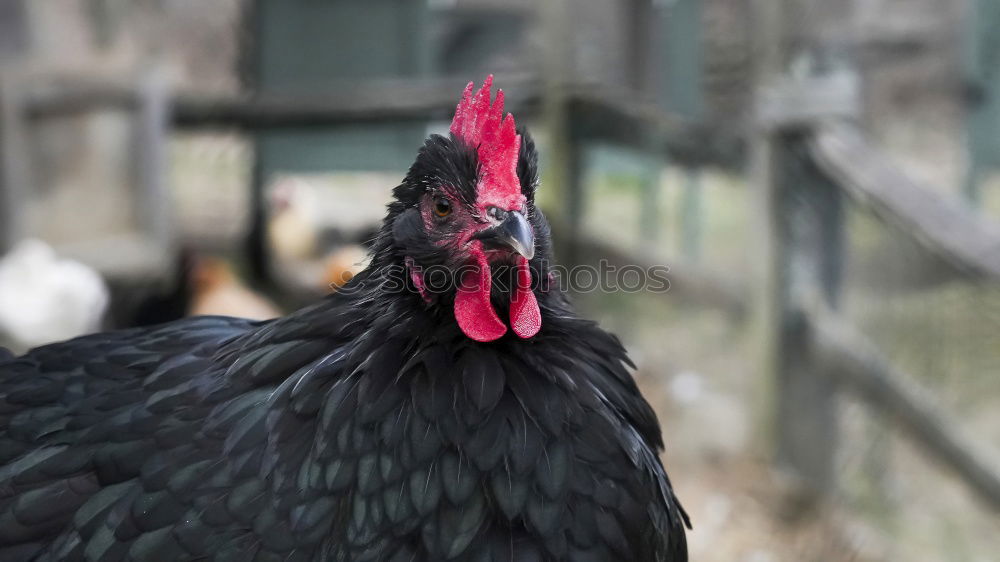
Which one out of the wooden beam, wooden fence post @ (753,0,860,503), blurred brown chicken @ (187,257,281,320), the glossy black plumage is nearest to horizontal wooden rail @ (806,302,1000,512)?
wooden fence post @ (753,0,860,503)

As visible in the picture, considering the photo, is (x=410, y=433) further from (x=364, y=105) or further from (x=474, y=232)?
(x=364, y=105)

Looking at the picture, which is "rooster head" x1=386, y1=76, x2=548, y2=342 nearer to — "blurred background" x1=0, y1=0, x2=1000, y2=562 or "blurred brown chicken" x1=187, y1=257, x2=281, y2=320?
"blurred background" x1=0, y1=0, x2=1000, y2=562

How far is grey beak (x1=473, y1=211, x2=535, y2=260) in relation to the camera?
1.57m

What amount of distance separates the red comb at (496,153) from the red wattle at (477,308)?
0.10 meters

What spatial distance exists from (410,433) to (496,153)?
1.60 ft

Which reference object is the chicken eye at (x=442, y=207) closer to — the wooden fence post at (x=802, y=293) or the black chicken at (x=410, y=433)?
the black chicken at (x=410, y=433)

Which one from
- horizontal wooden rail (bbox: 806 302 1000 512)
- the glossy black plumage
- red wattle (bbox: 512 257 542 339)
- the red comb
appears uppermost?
the red comb

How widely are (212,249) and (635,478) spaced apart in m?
6.10

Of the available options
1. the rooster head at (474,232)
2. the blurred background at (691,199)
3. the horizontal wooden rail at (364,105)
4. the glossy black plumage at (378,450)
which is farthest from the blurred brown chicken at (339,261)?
the rooster head at (474,232)

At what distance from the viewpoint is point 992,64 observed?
453 cm

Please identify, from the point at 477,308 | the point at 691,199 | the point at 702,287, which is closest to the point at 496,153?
the point at 477,308

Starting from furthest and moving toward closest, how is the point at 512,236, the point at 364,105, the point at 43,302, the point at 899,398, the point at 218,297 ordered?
1. the point at 364,105
2. the point at 218,297
3. the point at 43,302
4. the point at 899,398
5. the point at 512,236

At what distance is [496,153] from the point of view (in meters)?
1.68

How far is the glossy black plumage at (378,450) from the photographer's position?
5.16ft
